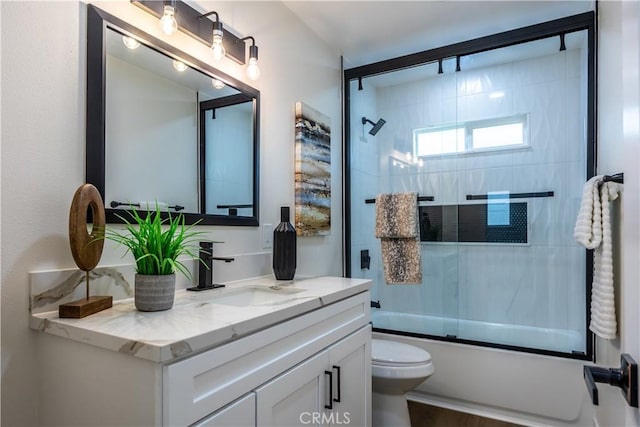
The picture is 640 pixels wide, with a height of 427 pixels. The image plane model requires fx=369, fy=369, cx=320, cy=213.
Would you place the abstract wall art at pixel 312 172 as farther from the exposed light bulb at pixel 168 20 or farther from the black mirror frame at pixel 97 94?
the black mirror frame at pixel 97 94

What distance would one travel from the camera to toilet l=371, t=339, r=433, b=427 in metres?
1.86

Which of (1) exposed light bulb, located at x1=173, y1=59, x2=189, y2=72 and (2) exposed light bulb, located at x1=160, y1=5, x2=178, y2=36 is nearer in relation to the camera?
(2) exposed light bulb, located at x1=160, y1=5, x2=178, y2=36

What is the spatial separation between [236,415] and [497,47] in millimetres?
2554

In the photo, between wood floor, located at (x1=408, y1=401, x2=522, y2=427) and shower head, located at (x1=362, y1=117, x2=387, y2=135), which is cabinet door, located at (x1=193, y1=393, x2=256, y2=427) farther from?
shower head, located at (x1=362, y1=117, x2=387, y2=135)

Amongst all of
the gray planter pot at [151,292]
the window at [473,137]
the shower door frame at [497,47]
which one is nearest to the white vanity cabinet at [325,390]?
the gray planter pot at [151,292]

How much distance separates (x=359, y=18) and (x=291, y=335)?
1.92m

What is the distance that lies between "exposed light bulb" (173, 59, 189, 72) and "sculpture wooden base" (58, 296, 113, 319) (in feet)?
3.03

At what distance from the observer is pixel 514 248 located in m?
2.69

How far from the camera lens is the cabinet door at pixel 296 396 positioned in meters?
1.06

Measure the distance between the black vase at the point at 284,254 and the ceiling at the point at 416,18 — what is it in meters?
1.32

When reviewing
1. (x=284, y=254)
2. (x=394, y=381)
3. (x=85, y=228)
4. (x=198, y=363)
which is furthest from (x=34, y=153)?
(x=394, y=381)

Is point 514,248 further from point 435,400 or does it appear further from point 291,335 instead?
point 291,335

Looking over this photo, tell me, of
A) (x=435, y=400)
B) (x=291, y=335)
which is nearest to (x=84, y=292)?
(x=291, y=335)

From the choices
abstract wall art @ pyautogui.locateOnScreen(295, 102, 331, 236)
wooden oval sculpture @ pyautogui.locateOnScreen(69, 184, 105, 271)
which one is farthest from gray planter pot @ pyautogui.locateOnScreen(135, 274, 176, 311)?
abstract wall art @ pyautogui.locateOnScreen(295, 102, 331, 236)
